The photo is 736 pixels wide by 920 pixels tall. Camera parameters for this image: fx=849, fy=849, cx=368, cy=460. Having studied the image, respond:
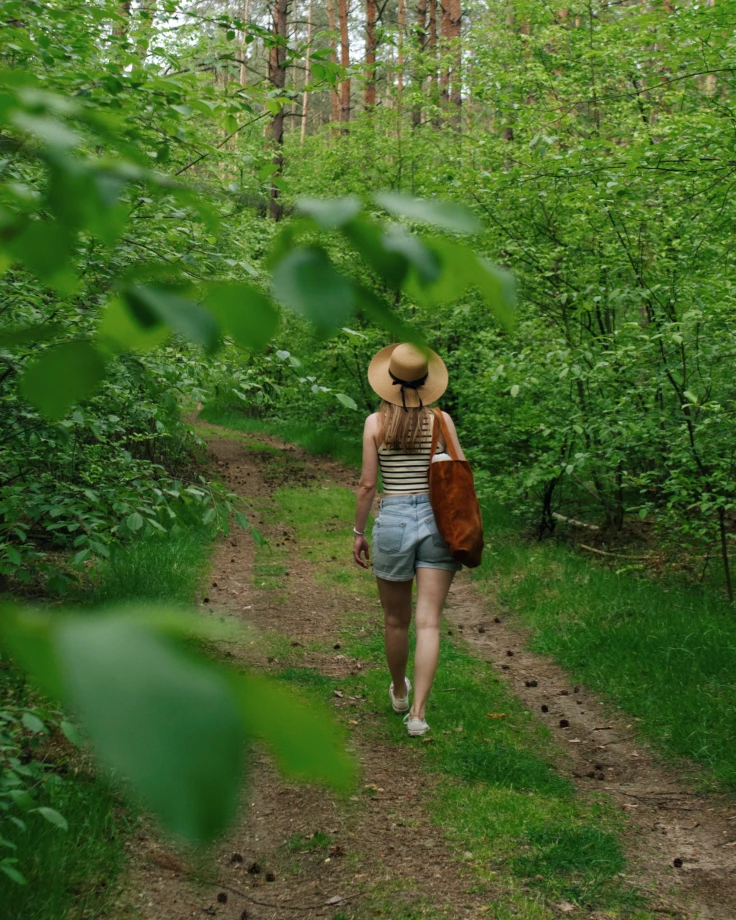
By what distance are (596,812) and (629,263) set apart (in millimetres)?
4922

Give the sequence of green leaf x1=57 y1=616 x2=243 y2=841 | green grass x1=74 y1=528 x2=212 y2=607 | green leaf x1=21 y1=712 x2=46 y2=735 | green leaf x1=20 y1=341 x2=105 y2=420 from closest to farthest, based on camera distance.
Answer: green leaf x1=57 y1=616 x2=243 y2=841 → green leaf x1=20 y1=341 x2=105 y2=420 → green leaf x1=21 y1=712 x2=46 y2=735 → green grass x1=74 y1=528 x2=212 y2=607

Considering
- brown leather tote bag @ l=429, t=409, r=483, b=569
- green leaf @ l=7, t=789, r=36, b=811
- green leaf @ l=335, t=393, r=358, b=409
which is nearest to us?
green leaf @ l=7, t=789, r=36, b=811

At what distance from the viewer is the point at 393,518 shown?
16.2 feet

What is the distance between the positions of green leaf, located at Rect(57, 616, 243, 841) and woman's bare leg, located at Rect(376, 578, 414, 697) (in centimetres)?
443

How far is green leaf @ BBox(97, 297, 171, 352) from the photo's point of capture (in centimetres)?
84

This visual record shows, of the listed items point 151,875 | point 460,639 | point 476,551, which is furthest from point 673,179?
point 151,875

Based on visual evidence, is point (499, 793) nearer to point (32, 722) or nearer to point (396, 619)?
point (396, 619)

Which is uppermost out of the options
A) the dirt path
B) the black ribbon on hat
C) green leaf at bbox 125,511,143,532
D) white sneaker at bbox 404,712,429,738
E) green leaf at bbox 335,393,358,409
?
the black ribbon on hat

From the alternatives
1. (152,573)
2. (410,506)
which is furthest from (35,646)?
(152,573)

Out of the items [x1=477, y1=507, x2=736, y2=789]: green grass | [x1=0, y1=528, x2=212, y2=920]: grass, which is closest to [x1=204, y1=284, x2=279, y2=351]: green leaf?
[x1=0, y1=528, x2=212, y2=920]: grass

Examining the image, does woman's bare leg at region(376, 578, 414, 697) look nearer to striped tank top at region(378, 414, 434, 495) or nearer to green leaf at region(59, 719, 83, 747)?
striped tank top at region(378, 414, 434, 495)

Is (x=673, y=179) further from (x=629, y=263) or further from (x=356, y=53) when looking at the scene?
(x=356, y=53)

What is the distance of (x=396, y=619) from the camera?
5.14m

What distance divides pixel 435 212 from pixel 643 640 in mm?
5771
